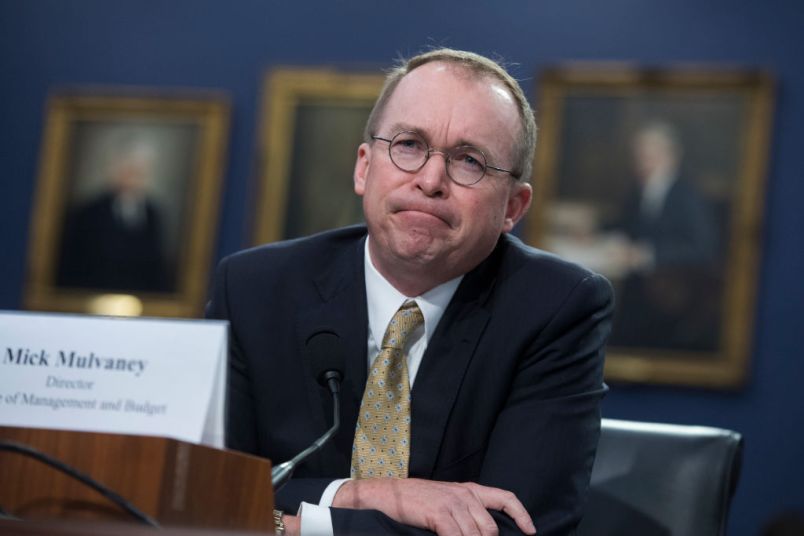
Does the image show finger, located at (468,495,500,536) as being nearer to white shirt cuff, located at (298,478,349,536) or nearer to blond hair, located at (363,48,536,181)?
white shirt cuff, located at (298,478,349,536)

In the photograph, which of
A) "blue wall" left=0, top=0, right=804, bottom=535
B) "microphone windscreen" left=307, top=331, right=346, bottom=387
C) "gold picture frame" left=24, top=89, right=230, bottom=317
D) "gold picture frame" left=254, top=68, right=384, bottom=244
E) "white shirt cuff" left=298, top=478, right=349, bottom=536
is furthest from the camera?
"gold picture frame" left=24, top=89, right=230, bottom=317

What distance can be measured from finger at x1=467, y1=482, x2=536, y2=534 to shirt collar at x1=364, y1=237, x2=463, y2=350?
48 centimetres

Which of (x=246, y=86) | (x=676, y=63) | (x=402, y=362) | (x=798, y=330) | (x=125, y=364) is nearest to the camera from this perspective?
(x=125, y=364)

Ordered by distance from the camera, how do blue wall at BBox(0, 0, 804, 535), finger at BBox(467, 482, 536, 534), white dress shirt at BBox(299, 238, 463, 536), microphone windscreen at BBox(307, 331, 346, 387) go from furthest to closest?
blue wall at BBox(0, 0, 804, 535)
white dress shirt at BBox(299, 238, 463, 536)
finger at BBox(467, 482, 536, 534)
microphone windscreen at BBox(307, 331, 346, 387)

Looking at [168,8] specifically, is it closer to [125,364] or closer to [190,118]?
[190,118]

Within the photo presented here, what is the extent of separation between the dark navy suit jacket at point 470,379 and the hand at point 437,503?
0.34 feet

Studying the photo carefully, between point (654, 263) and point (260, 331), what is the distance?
3.26 metres

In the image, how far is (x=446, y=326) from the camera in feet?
9.11

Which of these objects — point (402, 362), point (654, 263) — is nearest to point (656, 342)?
point (654, 263)

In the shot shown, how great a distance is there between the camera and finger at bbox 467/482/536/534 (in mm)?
2408

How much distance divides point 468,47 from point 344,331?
143 inches

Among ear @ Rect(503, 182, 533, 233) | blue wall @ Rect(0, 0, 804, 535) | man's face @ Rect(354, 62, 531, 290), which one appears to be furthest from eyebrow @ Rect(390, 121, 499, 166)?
blue wall @ Rect(0, 0, 804, 535)

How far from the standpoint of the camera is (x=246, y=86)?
6.40 metres

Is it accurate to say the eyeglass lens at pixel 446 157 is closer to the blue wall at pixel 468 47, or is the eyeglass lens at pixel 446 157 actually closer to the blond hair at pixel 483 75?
the blond hair at pixel 483 75
